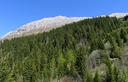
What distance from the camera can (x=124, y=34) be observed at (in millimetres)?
146250

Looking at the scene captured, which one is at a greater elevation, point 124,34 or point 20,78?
point 124,34

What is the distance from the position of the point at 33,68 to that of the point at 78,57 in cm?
2270

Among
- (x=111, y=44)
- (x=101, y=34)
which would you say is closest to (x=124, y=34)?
(x=111, y=44)

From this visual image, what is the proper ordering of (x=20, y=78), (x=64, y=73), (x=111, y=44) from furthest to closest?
(x=111, y=44) < (x=64, y=73) < (x=20, y=78)

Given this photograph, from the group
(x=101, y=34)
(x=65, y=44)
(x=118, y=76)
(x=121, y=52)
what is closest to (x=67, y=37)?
(x=65, y=44)

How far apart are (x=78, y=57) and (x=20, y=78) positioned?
28.7 m

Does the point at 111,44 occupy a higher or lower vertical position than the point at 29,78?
higher

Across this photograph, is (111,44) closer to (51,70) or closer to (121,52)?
(121,52)

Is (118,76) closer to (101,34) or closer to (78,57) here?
(78,57)

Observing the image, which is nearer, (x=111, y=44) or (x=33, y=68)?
(x=33, y=68)

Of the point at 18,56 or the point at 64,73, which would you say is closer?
the point at 64,73

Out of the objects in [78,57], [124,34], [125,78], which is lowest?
[125,78]

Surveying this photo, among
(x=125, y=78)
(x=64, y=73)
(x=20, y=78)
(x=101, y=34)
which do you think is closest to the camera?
(x=125, y=78)

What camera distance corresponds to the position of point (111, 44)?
452ft
